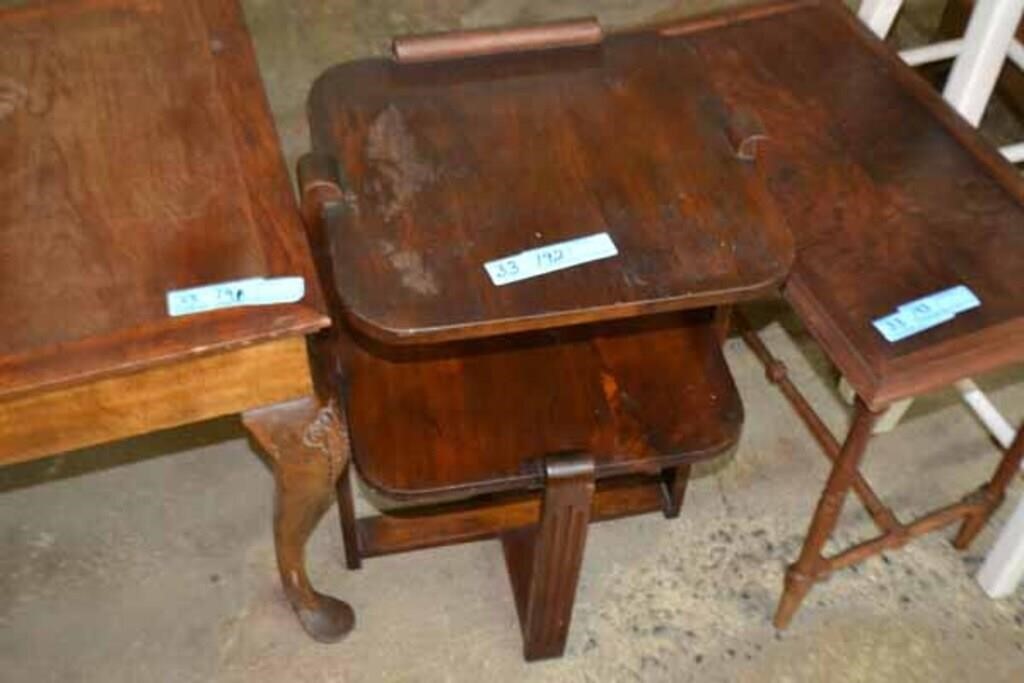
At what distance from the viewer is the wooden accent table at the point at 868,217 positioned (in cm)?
117

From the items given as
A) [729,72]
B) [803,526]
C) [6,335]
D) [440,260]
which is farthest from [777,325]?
[6,335]

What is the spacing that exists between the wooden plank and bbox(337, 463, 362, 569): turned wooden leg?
0.37m

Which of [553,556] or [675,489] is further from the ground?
[553,556]

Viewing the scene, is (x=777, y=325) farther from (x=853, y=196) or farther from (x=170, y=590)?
(x=170, y=590)

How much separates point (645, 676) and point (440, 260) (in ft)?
2.37

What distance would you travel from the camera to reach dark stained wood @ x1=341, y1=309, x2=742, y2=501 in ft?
3.97

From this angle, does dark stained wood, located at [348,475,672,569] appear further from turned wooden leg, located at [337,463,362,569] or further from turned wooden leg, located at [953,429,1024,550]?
turned wooden leg, located at [953,429,1024,550]

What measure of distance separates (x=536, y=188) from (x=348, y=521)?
594 millimetres

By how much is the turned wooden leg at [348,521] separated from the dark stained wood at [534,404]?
0.61ft

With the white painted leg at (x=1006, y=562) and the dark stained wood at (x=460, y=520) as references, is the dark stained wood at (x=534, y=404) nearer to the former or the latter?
the dark stained wood at (x=460, y=520)

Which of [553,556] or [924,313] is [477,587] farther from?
[924,313]

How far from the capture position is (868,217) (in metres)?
1.28

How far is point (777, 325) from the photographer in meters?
1.89

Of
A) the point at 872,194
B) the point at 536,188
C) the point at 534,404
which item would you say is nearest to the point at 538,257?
the point at 536,188
